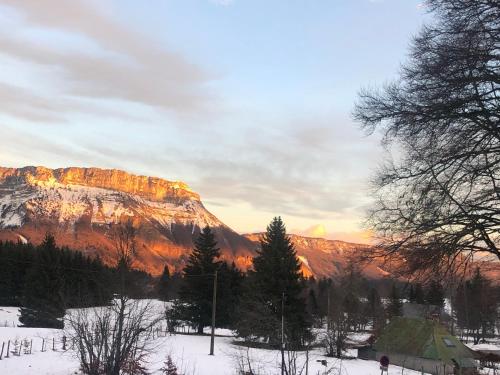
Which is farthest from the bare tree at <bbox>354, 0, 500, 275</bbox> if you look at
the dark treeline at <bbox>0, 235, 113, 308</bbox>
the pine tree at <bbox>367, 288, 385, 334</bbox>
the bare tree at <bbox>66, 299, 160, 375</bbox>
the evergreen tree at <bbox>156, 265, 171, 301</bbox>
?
the pine tree at <bbox>367, 288, 385, 334</bbox>

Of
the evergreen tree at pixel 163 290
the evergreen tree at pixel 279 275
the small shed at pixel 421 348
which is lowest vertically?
the small shed at pixel 421 348

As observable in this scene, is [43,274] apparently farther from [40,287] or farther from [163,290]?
[163,290]

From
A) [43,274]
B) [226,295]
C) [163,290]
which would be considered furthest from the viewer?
[163,290]

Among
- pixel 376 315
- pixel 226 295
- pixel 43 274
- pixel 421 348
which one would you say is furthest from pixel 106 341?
pixel 376 315

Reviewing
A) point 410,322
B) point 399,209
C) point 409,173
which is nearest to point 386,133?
point 409,173

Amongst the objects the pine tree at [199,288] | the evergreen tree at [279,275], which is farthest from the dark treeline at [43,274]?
the evergreen tree at [279,275]

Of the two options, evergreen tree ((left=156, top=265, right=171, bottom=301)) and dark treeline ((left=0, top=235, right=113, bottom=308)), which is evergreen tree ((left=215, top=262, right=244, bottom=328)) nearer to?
evergreen tree ((left=156, top=265, right=171, bottom=301))

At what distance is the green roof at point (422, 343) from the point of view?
150 ft

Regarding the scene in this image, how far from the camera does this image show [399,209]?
7.51 metres

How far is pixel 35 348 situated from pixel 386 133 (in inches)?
1230

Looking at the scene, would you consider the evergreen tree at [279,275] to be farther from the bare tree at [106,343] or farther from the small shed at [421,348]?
the bare tree at [106,343]

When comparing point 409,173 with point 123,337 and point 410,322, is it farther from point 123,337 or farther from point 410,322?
point 410,322

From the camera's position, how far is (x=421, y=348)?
4694 cm

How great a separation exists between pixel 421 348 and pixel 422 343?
867 mm
